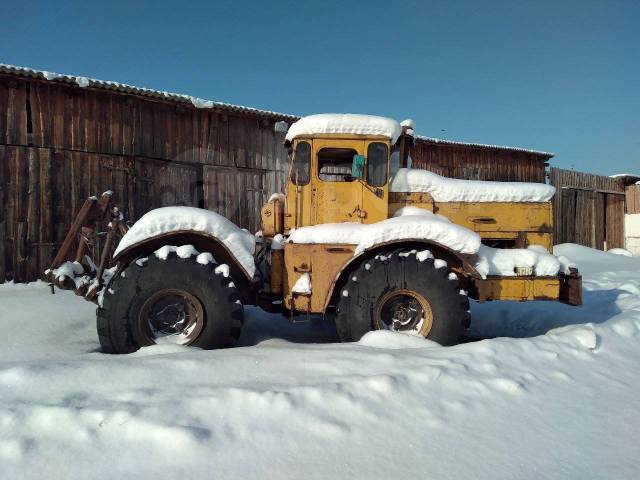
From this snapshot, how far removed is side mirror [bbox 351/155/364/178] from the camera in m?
4.18

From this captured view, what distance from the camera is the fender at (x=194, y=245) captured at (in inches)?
149

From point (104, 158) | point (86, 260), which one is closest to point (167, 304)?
point (86, 260)

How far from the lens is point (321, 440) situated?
6.63 ft

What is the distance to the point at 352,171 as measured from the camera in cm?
423

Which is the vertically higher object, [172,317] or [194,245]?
[194,245]

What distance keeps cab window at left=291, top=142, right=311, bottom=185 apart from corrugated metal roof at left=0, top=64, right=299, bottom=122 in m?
6.62

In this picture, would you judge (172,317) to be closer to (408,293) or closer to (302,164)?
(302,164)

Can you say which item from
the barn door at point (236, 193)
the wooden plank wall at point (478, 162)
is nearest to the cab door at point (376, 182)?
Answer: the barn door at point (236, 193)

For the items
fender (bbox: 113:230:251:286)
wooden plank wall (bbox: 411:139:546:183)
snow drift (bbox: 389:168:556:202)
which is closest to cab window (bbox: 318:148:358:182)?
snow drift (bbox: 389:168:556:202)

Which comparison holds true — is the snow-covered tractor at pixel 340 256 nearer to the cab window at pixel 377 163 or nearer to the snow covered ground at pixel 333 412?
the cab window at pixel 377 163

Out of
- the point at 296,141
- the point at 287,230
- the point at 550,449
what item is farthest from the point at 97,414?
the point at 296,141

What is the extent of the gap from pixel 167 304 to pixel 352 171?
2.36 m

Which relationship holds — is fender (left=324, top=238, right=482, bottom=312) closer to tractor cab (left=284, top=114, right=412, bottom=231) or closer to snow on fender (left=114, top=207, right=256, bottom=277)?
tractor cab (left=284, top=114, right=412, bottom=231)

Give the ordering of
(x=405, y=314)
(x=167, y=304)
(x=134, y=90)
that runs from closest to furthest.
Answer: (x=167, y=304) < (x=405, y=314) < (x=134, y=90)
